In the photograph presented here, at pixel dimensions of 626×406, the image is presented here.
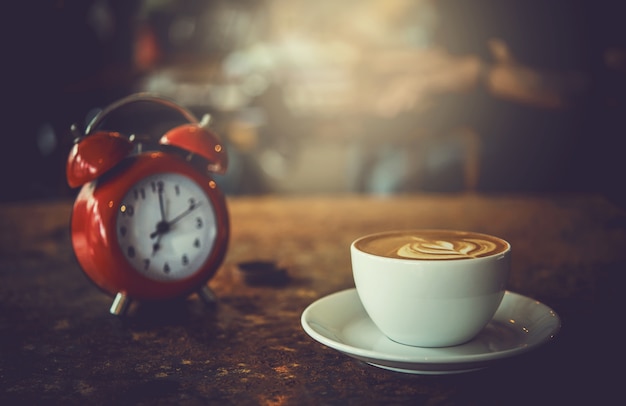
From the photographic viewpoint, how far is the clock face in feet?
2.61

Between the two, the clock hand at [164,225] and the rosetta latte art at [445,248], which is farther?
the clock hand at [164,225]

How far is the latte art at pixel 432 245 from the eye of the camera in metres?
0.62

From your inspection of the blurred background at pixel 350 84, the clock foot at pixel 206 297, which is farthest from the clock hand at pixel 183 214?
the blurred background at pixel 350 84

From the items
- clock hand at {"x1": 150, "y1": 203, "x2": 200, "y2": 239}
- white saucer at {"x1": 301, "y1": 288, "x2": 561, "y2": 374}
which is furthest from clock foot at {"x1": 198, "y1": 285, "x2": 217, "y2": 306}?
white saucer at {"x1": 301, "y1": 288, "x2": 561, "y2": 374}

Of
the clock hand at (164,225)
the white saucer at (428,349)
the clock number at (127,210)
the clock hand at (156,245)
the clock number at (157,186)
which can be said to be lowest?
the white saucer at (428,349)

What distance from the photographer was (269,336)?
2.34ft

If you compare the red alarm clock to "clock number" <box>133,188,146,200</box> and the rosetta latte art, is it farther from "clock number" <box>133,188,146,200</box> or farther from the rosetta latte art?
the rosetta latte art

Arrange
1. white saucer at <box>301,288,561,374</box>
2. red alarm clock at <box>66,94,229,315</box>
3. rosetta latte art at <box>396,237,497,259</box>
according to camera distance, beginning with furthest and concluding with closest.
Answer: red alarm clock at <box>66,94,229,315</box>
rosetta latte art at <box>396,237,497,259</box>
white saucer at <box>301,288,561,374</box>

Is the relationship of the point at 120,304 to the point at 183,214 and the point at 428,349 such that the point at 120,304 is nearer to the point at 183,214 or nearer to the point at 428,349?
the point at 183,214

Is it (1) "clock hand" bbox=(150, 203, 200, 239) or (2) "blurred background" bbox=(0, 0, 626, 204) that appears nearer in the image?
(1) "clock hand" bbox=(150, 203, 200, 239)

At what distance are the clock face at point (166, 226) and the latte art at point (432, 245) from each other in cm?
27

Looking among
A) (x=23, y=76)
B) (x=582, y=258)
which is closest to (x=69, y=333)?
(x=582, y=258)

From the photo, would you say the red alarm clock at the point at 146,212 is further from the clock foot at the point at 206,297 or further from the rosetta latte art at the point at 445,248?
the rosetta latte art at the point at 445,248

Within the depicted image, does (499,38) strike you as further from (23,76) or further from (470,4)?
(23,76)
